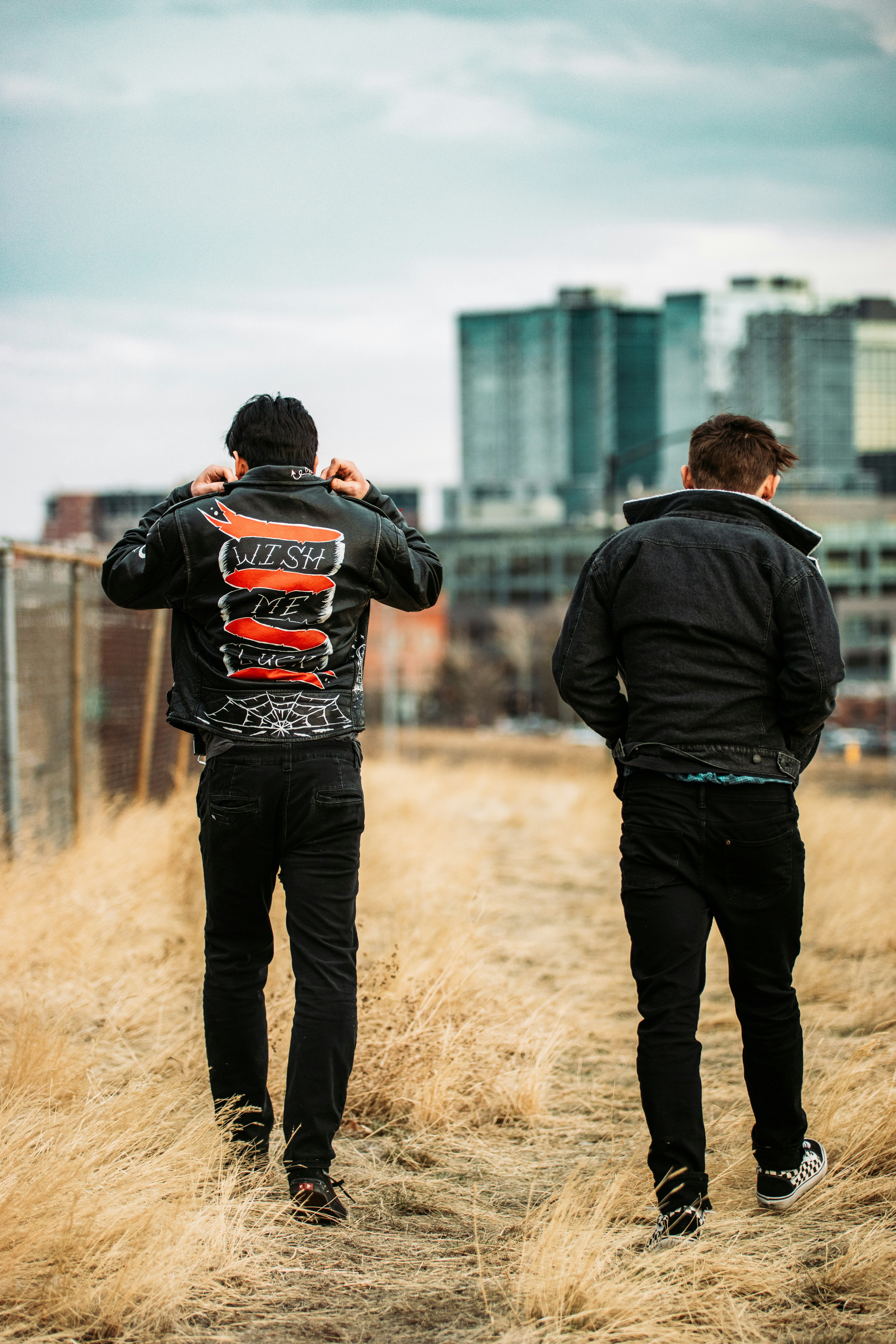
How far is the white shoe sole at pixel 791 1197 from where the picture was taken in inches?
115

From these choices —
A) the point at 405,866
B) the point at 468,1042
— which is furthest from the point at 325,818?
the point at 405,866

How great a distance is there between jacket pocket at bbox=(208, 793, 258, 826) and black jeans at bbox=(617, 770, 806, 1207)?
897 millimetres

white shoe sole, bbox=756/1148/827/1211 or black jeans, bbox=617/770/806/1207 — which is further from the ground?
black jeans, bbox=617/770/806/1207

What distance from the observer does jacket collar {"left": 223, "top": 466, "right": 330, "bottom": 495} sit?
10.0 ft

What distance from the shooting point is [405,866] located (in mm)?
7906

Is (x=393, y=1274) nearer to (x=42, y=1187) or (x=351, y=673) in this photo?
(x=42, y=1187)

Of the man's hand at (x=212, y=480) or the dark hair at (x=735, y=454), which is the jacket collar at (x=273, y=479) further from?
the dark hair at (x=735, y=454)

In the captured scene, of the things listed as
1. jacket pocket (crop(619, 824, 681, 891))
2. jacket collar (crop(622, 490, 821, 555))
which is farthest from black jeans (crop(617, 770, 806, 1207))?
jacket collar (crop(622, 490, 821, 555))

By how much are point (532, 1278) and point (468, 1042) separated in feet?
4.79

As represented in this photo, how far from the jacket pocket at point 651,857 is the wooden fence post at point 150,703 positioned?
6.11 metres

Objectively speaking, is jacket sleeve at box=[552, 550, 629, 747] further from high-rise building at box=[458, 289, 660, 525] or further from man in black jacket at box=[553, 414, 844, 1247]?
high-rise building at box=[458, 289, 660, 525]

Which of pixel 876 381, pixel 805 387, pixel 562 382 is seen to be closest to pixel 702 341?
pixel 562 382

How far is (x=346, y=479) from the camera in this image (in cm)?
316

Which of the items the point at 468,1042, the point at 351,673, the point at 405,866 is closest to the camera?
the point at 351,673
